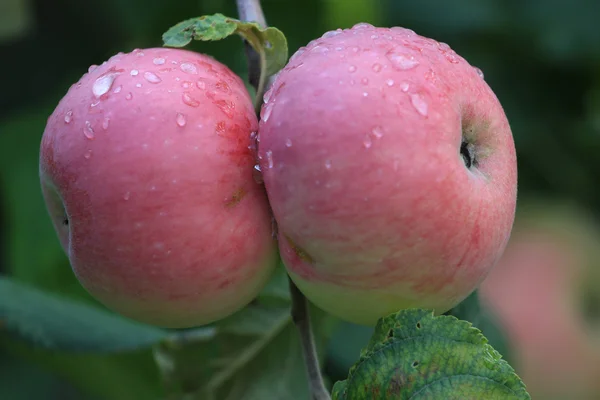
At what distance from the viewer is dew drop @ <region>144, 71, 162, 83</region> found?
726 millimetres

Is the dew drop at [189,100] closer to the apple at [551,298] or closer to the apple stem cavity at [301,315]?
the apple stem cavity at [301,315]

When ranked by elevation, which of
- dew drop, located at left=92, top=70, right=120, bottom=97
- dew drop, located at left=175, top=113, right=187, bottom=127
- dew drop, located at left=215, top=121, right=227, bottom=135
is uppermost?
dew drop, located at left=92, top=70, right=120, bottom=97

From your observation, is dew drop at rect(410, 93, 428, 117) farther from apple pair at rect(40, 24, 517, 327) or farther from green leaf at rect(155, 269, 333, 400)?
green leaf at rect(155, 269, 333, 400)

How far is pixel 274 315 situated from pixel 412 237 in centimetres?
49

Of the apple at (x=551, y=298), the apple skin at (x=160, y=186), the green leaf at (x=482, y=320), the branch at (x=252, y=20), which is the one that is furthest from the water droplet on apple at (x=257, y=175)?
the apple at (x=551, y=298)

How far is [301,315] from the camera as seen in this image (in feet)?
2.69

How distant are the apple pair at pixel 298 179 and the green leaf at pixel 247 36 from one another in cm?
4

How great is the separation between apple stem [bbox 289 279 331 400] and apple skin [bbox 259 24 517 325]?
0.07 meters

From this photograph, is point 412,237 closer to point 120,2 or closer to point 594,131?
point 120,2

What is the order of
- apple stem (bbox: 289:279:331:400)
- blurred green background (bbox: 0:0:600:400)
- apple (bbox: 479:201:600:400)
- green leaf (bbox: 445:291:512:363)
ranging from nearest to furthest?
apple stem (bbox: 289:279:331:400)
green leaf (bbox: 445:291:512:363)
blurred green background (bbox: 0:0:600:400)
apple (bbox: 479:201:600:400)

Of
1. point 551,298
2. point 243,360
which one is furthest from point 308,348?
point 551,298

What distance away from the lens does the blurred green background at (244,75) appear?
1383 millimetres

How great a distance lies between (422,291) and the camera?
28.4 inches

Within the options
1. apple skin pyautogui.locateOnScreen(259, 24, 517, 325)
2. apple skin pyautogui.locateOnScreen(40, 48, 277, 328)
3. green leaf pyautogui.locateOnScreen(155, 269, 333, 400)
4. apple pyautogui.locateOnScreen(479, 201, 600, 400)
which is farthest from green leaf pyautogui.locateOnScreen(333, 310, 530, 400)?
apple pyautogui.locateOnScreen(479, 201, 600, 400)
